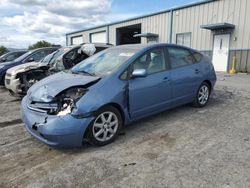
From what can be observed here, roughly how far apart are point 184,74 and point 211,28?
486 inches

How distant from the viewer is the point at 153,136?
4.28 meters

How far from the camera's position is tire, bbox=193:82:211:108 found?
5859 millimetres

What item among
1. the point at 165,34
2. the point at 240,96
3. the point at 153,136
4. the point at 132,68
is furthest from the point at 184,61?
the point at 165,34

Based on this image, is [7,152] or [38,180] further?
[7,152]

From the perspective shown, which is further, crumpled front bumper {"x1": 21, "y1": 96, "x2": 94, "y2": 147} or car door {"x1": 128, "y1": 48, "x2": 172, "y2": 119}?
car door {"x1": 128, "y1": 48, "x2": 172, "y2": 119}

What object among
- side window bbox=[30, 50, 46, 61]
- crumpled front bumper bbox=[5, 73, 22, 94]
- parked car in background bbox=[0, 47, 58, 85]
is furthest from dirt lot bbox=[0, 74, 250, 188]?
side window bbox=[30, 50, 46, 61]

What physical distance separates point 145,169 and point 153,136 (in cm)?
116

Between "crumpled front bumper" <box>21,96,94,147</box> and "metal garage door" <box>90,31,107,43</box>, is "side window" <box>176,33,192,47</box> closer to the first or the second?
"metal garage door" <box>90,31,107,43</box>

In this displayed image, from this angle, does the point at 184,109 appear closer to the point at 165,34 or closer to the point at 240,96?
the point at 240,96

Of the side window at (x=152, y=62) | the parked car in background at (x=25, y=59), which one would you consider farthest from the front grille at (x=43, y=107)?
the parked car in background at (x=25, y=59)

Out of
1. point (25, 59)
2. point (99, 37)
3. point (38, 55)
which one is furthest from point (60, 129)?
point (99, 37)

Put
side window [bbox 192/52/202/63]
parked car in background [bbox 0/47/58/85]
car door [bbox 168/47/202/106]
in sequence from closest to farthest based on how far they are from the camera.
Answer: car door [bbox 168/47/202/106], side window [bbox 192/52/202/63], parked car in background [bbox 0/47/58/85]

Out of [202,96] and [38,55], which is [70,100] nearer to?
[202,96]

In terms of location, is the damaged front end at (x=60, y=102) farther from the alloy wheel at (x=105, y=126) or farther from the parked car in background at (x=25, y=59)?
the parked car in background at (x=25, y=59)
